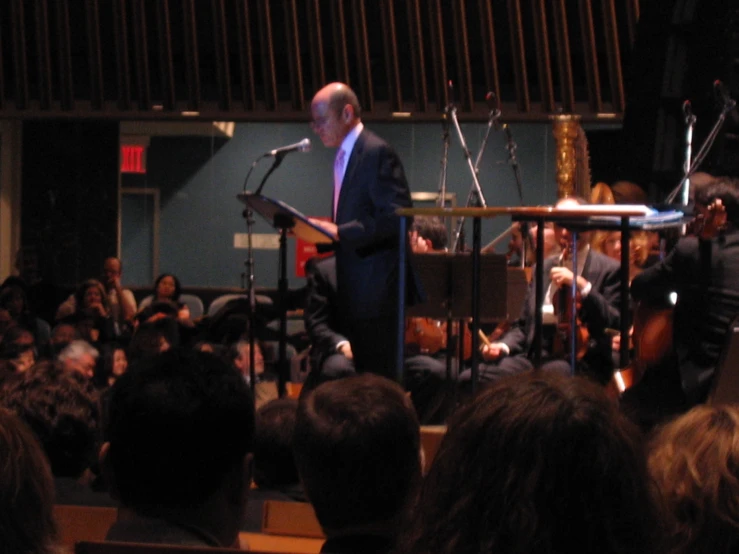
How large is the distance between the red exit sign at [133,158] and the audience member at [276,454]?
6.53 metres

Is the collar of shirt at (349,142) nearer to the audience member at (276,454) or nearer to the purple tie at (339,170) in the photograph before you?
the purple tie at (339,170)

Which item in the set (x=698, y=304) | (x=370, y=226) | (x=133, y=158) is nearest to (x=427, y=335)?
(x=370, y=226)

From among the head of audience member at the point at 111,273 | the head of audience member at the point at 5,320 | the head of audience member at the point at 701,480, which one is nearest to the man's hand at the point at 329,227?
the head of audience member at the point at 701,480

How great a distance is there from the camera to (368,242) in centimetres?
418

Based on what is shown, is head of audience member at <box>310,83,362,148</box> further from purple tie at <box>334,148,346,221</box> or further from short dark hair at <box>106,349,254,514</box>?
short dark hair at <box>106,349,254,514</box>

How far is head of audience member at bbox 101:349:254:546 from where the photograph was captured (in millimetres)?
1533

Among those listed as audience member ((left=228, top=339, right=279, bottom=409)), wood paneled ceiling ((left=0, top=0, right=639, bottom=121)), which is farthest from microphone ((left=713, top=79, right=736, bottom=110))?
wood paneled ceiling ((left=0, top=0, right=639, bottom=121))

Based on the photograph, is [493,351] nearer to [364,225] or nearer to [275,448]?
[364,225]

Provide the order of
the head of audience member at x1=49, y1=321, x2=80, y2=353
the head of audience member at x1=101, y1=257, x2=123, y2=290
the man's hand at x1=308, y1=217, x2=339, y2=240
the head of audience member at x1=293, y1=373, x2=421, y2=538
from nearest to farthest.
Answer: the head of audience member at x1=293, y1=373, x2=421, y2=538 < the man's hand at x1=308, y1=217, x2=339, y2=240 < the head of audience member at x1=49, y1=321, x2=80, y2=353 < the head of audience member at x1=101, y1=257, x2=123, y2=290

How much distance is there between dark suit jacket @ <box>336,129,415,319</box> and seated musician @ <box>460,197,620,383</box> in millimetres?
681

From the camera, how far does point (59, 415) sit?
101 inches

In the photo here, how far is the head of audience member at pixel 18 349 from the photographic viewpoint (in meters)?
5.18

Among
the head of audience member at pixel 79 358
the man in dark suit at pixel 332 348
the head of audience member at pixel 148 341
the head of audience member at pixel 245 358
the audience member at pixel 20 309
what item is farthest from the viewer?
the audience member at pixel 20 309

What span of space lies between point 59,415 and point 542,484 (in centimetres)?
167
